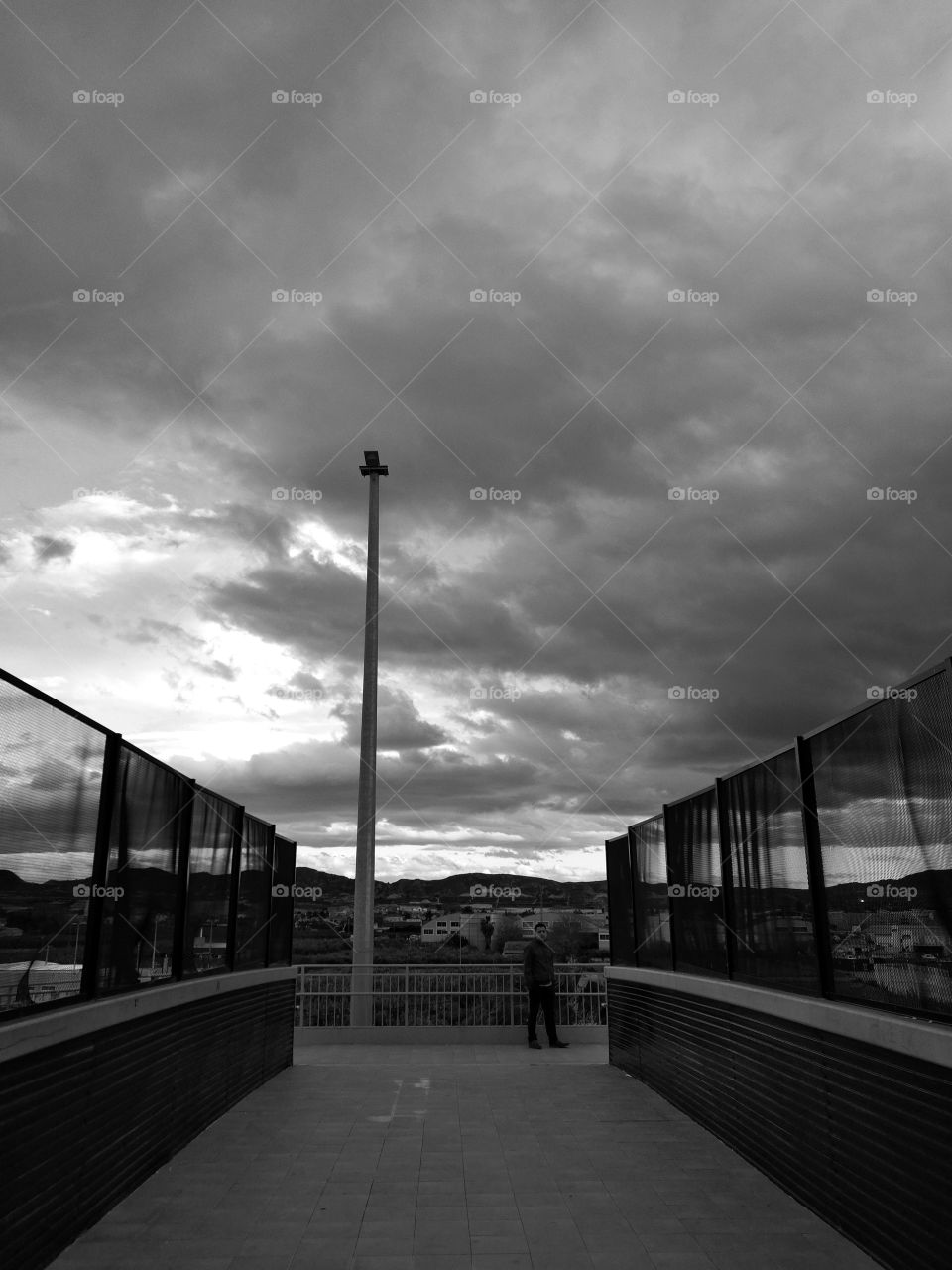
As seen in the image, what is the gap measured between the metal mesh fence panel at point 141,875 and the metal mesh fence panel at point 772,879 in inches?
171

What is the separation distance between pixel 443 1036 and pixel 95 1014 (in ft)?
32.4

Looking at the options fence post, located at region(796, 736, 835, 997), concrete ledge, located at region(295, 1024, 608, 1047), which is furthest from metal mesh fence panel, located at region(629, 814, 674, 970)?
fence post, located at region(796, 736, 835, 997)

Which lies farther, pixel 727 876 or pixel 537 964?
pixel 537 964

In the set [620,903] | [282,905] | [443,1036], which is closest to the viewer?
[282,905]

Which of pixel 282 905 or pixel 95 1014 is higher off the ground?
pixel 282 905

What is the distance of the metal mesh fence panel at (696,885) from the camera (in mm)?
8055

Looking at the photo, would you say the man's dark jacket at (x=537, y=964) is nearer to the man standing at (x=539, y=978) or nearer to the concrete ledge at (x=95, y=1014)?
the man standing at (x=539, y=978)

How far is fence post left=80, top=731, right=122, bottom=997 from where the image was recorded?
17.2ft

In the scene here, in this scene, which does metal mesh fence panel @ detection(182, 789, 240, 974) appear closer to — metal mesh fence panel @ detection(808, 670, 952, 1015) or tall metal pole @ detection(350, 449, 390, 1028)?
metal mesh fence panel @ detection(808, 670, 952, 1015)

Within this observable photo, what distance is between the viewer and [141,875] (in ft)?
20.7

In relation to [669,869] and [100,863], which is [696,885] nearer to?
[669,869]

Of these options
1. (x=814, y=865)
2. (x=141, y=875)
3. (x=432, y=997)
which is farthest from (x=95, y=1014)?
(x=432, y=997)

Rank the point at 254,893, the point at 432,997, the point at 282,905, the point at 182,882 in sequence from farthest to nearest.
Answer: the point at 432,997, the point at 282,905, the point at 254,893, the point at 182,882

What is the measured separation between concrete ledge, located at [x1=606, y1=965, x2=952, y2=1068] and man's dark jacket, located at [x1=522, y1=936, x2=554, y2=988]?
4.98 m
